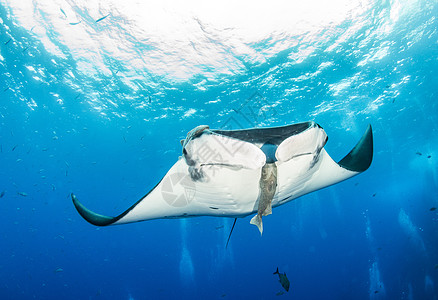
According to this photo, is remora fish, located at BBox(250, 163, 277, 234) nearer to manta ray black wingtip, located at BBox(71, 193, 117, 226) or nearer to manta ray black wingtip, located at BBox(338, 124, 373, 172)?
manta ray black wingtip, located at BBox(338, 124, 373, 172)

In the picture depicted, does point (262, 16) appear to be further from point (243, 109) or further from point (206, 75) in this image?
point (243, 109)

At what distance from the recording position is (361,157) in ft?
11.0

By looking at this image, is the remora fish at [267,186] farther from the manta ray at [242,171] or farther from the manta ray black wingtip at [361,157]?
the manta ray black wingtip at [361,157]

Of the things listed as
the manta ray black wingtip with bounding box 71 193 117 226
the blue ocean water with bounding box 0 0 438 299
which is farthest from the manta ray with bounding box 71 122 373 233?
the blue ocean water with bounding box 0 0 438 299

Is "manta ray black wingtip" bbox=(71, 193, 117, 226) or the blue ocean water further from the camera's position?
the blue ocean water

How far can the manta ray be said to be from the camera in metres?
1.77

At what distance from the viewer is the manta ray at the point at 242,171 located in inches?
69.7

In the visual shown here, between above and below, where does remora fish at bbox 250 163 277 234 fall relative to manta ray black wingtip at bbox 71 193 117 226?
below

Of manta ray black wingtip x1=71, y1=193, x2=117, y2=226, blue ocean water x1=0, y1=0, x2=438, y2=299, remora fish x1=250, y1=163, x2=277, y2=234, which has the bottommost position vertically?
remora fish x1=250, y1=163, x2=277, y2=234

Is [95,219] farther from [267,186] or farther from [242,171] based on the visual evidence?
[267,186]

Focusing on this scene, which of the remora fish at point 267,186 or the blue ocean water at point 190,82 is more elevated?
the blue ocean water at point 190,82

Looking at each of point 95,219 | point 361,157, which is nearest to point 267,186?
point 361,157

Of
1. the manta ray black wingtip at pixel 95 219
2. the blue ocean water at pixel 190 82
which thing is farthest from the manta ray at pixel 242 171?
the blue ocean water at pixel 190 82

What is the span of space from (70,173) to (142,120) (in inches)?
486
